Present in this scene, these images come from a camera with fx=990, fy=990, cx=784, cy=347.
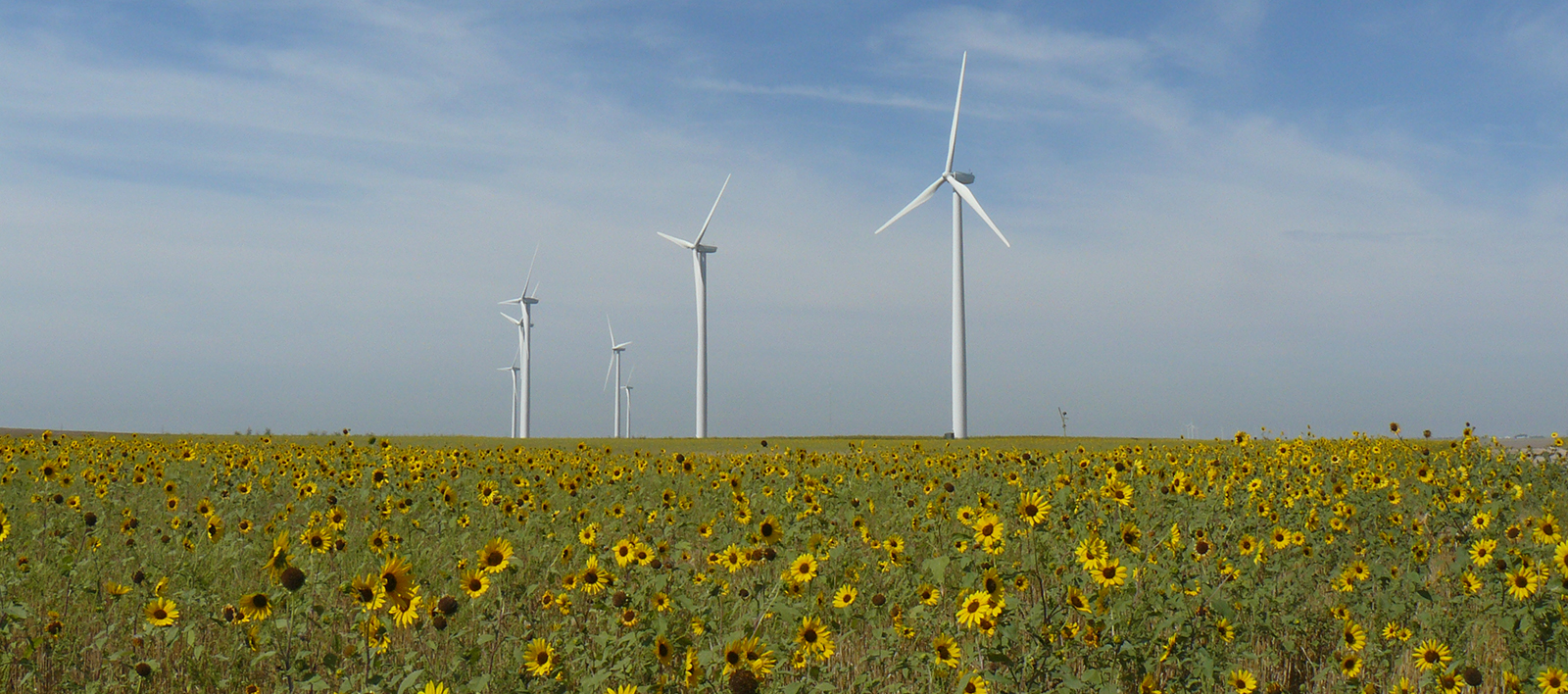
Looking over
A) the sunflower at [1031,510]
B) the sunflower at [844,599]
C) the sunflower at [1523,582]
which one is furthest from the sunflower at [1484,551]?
the sunflower at [844,599]

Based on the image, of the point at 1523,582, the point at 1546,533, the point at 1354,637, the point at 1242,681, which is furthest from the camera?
the point at 1546,533

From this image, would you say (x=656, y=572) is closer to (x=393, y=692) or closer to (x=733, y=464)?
(x=393, y=692)

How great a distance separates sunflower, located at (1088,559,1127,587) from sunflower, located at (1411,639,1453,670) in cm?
176

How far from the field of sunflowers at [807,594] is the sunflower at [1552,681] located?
0.02m

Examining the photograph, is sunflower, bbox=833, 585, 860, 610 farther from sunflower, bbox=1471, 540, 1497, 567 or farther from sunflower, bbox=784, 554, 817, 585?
sunflower, bbox=1471, 540, 1497, 567

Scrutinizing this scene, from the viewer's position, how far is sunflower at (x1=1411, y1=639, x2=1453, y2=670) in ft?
17.7

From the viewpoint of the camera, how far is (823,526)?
8953mm

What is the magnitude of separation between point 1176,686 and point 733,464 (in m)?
10.4

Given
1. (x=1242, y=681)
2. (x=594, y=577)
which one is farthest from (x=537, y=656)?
(x=1242, y=681)

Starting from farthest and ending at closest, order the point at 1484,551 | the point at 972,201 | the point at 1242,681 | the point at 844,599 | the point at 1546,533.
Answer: the point at 972,201, the point at 1546,533, the point at 1484,551, the point at 844,599, the point at 1242,681

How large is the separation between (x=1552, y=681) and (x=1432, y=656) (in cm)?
67

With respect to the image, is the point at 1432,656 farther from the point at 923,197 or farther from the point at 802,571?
the point at 923,197

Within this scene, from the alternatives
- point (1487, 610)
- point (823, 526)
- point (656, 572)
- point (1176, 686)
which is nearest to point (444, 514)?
point (823, 526)

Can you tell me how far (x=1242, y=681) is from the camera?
5184mm
